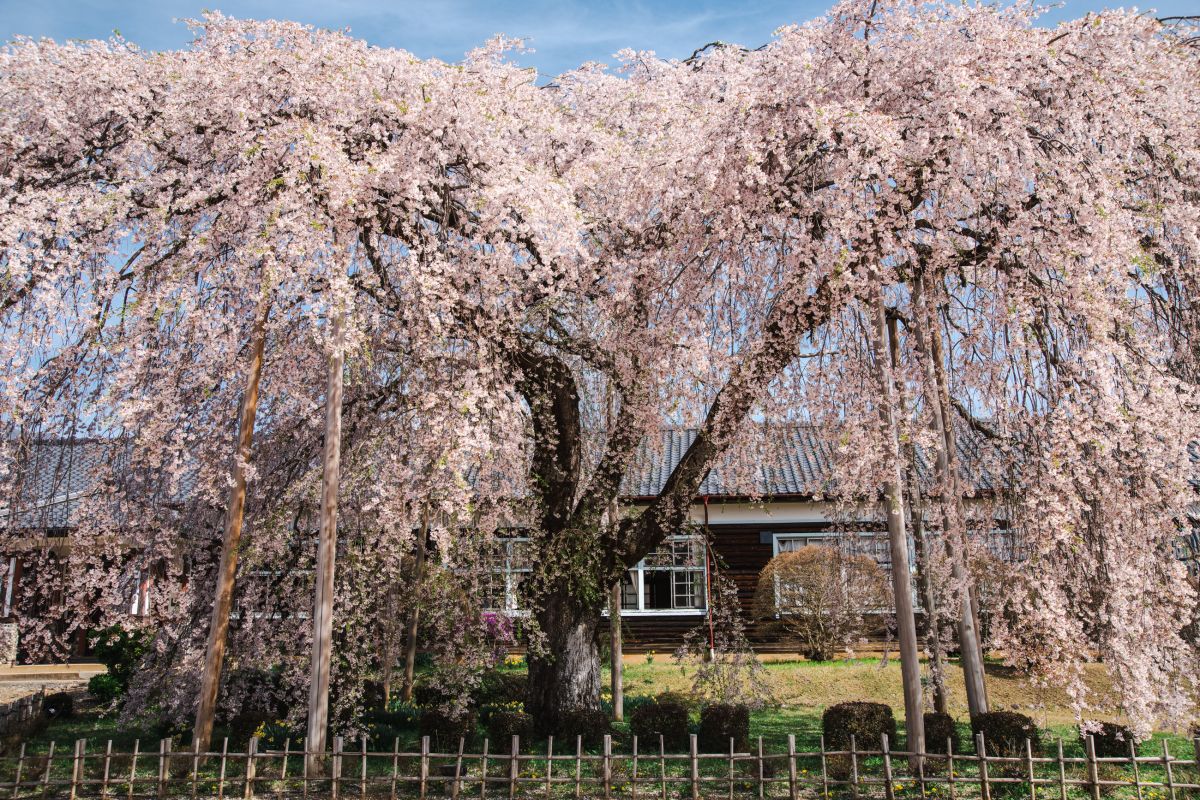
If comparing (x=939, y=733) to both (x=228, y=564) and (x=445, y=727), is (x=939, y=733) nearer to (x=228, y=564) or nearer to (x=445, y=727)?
(x=445, y=727)

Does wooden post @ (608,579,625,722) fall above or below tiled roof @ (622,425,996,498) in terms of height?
below

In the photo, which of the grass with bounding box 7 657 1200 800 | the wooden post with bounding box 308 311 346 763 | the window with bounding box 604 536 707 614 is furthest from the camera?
the window with bounding box 604 536 707 614

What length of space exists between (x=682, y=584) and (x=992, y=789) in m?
9.66

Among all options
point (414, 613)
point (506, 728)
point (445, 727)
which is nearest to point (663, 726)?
point (506, 728)

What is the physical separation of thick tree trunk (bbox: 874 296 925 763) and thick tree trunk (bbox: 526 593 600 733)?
313cm

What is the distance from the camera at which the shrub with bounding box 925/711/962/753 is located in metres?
8.26

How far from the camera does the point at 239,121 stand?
281 inches

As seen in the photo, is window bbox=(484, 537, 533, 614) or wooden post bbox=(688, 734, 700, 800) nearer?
wooden post bbox=(688, 734, 700, 800)

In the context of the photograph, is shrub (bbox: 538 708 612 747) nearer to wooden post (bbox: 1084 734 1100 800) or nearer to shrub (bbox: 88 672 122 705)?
wooden post (bbox: 1084 734 1100 800)

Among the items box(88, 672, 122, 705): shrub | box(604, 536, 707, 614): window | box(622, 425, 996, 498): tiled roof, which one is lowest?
box(88, 672, 122, 705): shrub

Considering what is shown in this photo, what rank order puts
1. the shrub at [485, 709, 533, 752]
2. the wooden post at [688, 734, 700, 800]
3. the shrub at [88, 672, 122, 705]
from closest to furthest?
the wooden post at [688, 734, 700, 800] < the shrub at [485, 709, 533, 752] < the shrub at [88, 672, 122, 705]

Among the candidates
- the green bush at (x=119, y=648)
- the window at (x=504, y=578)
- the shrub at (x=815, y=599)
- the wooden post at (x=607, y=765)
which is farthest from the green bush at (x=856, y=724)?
the green bush at (x=119, y=648)

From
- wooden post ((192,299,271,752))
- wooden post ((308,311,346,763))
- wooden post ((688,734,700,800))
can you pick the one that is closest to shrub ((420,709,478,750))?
wooden post ((308,311,346,763))

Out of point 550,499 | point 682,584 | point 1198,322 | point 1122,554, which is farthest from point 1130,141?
point 682,584
